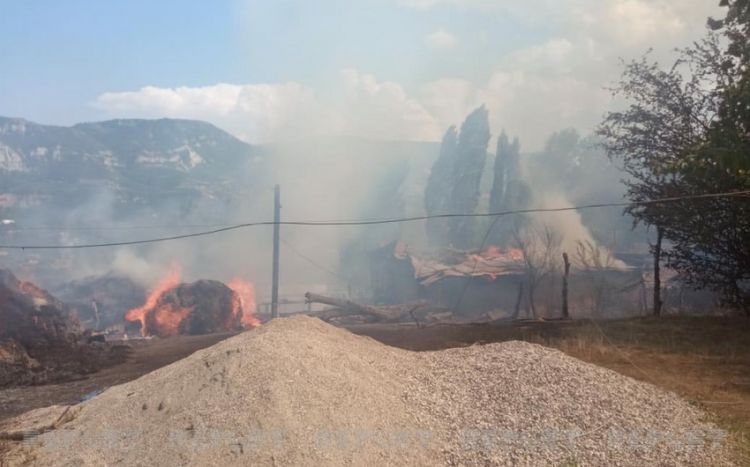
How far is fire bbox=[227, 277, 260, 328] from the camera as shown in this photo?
85.1ft

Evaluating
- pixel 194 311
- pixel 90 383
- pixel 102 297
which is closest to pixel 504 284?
pixel 194 311

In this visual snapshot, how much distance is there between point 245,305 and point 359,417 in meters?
24.4

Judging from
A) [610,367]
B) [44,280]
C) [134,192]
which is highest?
[134,192]

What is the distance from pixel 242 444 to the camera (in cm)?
587

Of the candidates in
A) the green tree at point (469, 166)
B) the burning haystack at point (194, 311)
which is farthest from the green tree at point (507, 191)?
the burning haystack at point (194, 311)

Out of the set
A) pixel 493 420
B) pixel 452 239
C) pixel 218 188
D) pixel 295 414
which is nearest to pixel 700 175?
pixel 493 420

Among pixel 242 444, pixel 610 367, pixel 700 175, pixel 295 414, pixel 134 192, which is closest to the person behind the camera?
pixel 242 444

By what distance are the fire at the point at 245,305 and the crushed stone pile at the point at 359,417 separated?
17.8 metres

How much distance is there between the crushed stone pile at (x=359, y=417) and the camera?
19.8ft

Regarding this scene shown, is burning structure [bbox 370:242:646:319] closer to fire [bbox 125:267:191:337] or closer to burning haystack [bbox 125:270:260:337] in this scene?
burning haystack [bbox 125:270:260:337]

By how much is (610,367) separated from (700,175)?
5463 mm

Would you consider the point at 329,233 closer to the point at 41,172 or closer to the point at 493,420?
the point at 41,172

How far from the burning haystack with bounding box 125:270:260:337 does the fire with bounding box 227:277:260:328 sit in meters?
0.05

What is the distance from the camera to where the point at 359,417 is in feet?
21.4
